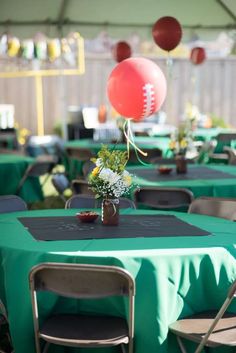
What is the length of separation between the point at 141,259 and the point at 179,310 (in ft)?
1.11

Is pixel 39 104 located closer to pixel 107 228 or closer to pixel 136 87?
pixel 136 87

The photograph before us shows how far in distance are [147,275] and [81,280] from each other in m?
0.35

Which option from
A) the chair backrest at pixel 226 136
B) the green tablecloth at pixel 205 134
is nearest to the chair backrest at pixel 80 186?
the chair backrest at pixel 226 136

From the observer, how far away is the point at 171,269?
3371 mm

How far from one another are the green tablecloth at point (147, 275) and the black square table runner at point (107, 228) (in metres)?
0.16

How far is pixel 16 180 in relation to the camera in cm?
807

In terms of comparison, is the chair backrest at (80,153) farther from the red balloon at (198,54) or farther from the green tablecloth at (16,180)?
the red balloon at (198,54)

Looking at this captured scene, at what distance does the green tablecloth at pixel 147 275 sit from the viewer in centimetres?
334

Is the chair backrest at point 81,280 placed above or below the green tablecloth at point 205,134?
above

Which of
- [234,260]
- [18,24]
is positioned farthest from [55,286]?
[18,24]

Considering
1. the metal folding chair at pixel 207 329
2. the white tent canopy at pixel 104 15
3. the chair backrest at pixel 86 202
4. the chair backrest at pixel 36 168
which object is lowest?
the metal folding chair at pixel 207 329

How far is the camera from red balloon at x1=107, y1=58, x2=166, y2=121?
484cm

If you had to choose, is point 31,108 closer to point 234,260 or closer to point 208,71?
point 208,71

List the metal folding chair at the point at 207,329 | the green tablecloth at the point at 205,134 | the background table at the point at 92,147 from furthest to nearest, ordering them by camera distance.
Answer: the green tablecloth at the point at 205,134
the background table at the point at 92,147
the metal folding chair at the point at 207,329
